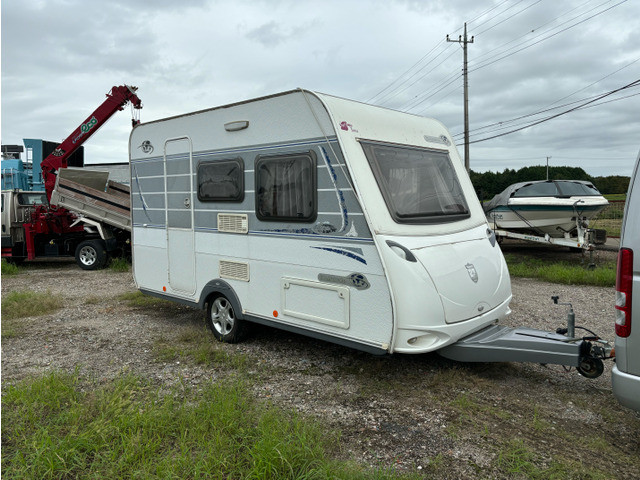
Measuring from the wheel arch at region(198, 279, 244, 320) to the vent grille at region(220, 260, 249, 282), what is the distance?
0.11m

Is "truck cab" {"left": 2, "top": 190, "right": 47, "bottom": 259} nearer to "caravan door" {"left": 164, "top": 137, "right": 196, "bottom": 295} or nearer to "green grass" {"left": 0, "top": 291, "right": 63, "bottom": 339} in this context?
"green grass" {"left": 0, "top": 291, "right": 63, "bottom": 339}

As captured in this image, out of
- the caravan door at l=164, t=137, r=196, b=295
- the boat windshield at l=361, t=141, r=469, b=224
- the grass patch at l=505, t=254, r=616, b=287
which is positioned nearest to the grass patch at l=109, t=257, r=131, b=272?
the caravan door at l=164, t=137, r=196, b=295

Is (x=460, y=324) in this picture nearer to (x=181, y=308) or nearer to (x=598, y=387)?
(x=598, y=387)

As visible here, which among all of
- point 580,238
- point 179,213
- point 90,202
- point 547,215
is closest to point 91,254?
point 90,202

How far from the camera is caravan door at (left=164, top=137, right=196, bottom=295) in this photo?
595 cm

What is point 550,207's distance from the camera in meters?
11.9

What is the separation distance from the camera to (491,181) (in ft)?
150

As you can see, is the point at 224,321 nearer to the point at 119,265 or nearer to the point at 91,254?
the point at 119,265

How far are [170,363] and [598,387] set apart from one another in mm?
4008

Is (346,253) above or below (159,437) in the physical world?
above

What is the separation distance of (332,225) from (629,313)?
232 cm

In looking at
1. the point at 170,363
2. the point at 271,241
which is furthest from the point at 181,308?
the point at 271,241

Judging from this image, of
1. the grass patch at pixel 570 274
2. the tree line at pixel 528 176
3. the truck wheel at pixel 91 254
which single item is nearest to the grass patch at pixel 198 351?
the truck wheel at pixel 91 254

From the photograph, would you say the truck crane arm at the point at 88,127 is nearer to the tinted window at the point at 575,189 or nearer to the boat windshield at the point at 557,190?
the boat windshield at the point at 557,190
